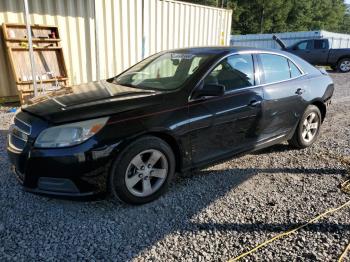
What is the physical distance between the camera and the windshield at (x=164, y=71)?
11.9ft

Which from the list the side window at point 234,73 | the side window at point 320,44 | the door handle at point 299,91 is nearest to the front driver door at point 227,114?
the side window at point 234,73

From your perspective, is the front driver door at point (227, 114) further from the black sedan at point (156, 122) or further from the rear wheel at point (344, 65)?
the rear wheel at point (344, 65)

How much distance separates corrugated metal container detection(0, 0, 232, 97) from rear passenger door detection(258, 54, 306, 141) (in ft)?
16.5

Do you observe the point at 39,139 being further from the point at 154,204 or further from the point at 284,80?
the point at 284,80

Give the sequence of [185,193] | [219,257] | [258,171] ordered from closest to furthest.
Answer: [219,257] → [185,193] → [258,171]

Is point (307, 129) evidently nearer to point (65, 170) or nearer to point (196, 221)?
point (196, 221)

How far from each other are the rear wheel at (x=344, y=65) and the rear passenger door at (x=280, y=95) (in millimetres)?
13153

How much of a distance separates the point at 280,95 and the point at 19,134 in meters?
3.10

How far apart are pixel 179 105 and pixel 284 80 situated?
183 cm

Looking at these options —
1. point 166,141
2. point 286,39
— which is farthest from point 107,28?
point 286,39

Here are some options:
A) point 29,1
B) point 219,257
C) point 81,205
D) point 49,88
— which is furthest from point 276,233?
point 29,1

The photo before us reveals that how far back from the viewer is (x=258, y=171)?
410cm

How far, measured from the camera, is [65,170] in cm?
279

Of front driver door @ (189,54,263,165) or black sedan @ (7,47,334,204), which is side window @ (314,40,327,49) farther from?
front driver door @ (189,54,263,165)
